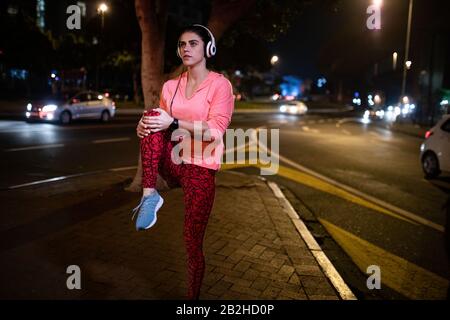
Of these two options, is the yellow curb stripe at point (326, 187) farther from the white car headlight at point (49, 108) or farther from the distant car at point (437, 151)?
the white car headlight at point (49, 108)

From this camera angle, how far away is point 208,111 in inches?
118

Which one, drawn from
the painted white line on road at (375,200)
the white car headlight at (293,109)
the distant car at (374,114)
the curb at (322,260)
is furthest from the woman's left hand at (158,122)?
the distant car at (374,114)

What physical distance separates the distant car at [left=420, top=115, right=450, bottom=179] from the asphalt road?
30cm

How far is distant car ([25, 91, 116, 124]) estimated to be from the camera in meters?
19.8

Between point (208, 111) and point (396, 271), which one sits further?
point (396, 271)

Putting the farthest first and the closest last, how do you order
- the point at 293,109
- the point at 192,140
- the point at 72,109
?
the point at 293,109
the point at 72,109
the point at 192,140

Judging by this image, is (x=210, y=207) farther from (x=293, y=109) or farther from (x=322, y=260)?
(x=293, y=109)

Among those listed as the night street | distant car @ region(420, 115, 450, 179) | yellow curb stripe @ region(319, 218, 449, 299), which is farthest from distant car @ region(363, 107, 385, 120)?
yellow curb stripe @ region(319, 218, 449, 299)

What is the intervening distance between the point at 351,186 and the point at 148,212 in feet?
23.5

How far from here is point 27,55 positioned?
120 ft

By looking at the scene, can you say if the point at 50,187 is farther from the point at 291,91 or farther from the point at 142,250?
the point at 291,91

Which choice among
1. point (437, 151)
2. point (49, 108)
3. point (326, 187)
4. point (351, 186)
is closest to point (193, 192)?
point (326, 187)

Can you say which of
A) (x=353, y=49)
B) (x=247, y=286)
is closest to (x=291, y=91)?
(x=353, y=49)
